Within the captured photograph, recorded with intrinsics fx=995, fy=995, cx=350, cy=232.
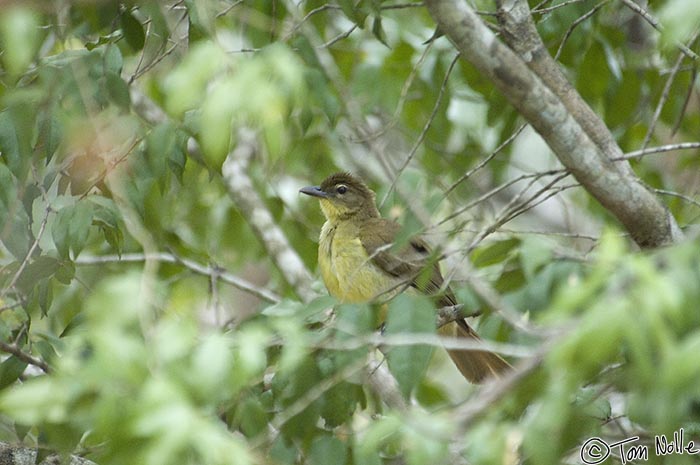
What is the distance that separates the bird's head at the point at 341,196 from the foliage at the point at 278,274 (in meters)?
0.32

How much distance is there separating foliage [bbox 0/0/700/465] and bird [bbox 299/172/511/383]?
1.18 feet

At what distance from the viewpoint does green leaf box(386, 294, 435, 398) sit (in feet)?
8.68

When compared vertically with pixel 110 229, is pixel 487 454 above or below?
above

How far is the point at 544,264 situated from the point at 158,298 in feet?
4.12

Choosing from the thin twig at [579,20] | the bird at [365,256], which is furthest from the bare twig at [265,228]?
the thin twig at [579,20]

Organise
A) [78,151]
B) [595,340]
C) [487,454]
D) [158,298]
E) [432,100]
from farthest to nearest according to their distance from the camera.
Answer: [432,100] → [78,151] → [158,298] → [487,454] → [595,340]

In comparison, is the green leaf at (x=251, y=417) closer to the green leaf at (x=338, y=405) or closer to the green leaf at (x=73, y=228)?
the green leaf at (x=338, y=405)

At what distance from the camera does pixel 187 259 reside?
5980 mm

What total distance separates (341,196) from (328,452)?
310 centimetres

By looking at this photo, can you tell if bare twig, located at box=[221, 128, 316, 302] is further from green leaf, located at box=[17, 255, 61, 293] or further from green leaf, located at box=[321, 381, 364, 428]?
green leaf, located at box=[321, 381, 364, 428]

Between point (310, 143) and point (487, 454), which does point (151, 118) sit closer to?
point (310, 143)

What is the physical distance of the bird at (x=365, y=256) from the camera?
A: 4988mm

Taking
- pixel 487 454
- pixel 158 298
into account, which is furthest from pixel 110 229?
pixel 487 454

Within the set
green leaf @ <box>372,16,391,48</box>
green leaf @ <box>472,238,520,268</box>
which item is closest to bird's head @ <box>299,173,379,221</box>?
green leaf @ <box>372,16,391,48</box>
